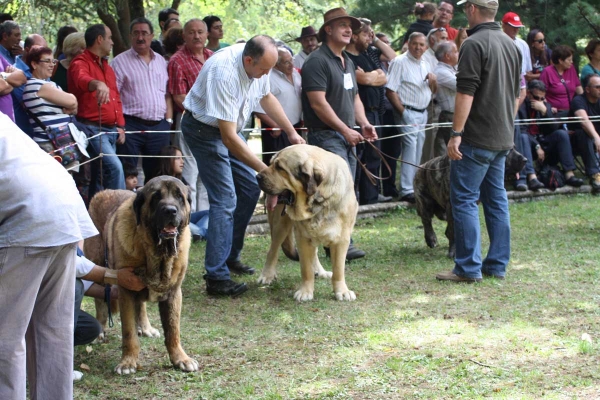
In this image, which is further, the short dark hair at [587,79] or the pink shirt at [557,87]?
the pink shirt at [557,87]

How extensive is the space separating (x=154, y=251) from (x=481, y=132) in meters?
3.28

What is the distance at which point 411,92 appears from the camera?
1118cm

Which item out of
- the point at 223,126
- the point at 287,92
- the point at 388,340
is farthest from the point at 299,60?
the point at 388,340

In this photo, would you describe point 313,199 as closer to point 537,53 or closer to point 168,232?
point 168,232

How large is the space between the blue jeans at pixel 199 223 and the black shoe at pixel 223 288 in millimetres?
2179

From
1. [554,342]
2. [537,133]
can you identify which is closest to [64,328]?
[554,342]

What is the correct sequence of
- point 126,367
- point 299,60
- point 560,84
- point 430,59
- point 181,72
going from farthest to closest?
point 560,84
point 430,59
point 299,60
point 181,72
point 126,367

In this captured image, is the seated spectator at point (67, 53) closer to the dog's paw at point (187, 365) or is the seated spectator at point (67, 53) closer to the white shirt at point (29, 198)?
the dog's paw at point (187, 365)

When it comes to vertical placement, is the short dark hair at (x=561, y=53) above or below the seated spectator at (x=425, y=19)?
below

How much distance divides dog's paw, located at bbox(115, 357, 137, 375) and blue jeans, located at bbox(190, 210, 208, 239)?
3.94m

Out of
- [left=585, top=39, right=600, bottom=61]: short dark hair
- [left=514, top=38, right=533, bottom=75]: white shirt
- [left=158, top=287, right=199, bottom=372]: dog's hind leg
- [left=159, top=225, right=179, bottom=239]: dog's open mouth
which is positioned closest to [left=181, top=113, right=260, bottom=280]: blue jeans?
[left=158, top=287, right=199, bottom=372]: dog's hind leg

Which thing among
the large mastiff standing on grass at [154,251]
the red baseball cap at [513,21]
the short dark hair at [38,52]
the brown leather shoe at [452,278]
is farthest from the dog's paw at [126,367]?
the red baseball cap at [513,21]

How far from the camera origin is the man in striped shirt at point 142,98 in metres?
9.09

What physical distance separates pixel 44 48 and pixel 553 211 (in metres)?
6.93
